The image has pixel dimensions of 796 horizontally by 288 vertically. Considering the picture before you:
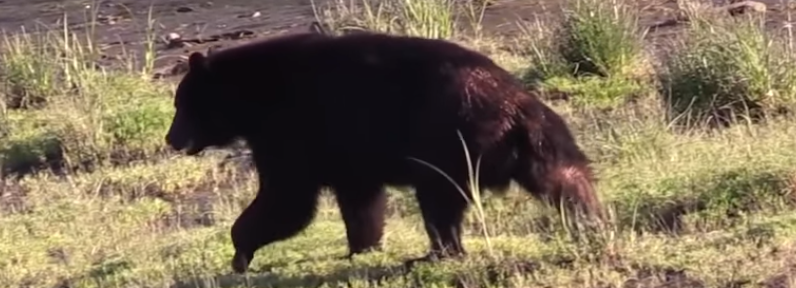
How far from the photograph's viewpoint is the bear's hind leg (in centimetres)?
781

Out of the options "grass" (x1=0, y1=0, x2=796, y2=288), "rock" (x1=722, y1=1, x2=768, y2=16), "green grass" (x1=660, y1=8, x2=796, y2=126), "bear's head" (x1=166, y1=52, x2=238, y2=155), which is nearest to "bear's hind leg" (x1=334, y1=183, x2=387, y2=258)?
"grass" (x1=0, y1=0, x2=796, y2=288)

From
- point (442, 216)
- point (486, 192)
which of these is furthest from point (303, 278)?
point (486, 192)

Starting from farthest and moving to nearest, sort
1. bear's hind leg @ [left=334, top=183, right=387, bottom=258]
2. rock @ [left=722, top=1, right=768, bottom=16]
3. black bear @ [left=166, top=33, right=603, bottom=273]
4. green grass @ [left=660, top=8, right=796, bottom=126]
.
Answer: rock @ [left=722, top=1, right=768, bottom=16], green grass @ [left=660, top=8, right=796, bottom=126], bear's hind leg @ [left=334, top=183, right=387, bottom=258], black bear @ [left=166, top=33, right=603, bottom=273]

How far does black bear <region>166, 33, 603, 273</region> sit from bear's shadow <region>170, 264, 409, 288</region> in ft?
0.69

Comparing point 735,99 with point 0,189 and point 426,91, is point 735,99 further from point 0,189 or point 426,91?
point 0,189

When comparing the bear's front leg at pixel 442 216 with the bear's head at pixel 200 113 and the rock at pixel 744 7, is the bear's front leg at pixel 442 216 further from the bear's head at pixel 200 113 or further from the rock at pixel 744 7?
the rock at pixel 744 7

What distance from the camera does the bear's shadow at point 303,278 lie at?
7297 millimetres

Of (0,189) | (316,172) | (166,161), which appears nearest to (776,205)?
(316,172)

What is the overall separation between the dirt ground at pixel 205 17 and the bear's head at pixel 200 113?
5.37 metres

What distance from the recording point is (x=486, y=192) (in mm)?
7586

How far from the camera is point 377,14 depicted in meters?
13.4

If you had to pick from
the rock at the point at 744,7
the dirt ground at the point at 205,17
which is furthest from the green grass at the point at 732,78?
the rock at the point at 744,7

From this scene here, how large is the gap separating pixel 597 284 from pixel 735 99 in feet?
13.0

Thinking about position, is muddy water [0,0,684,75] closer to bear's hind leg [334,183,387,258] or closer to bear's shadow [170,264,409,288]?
bear's hind leg [334,183,387,258]
